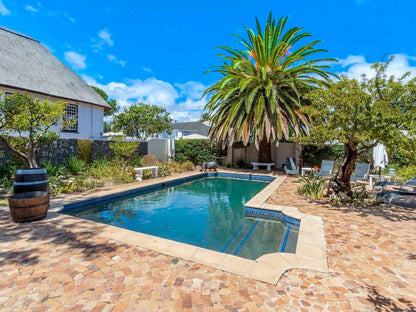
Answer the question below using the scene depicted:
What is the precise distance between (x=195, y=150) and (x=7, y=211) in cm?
1226

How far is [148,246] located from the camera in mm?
3557

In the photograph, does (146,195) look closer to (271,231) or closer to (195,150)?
(271,231)

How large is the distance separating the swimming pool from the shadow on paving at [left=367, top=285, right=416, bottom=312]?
5.23 feet

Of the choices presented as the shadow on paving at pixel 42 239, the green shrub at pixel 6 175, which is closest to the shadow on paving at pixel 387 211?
the shadow on paving at pixel 42 239

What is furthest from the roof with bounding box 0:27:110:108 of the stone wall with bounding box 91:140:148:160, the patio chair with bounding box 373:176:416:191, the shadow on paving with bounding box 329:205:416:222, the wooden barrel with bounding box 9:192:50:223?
the patio chair with bounding box 373:176:416:191

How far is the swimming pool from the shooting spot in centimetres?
443

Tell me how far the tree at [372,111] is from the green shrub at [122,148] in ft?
31.8

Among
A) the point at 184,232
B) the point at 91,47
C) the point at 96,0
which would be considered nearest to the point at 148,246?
the point at 184,232

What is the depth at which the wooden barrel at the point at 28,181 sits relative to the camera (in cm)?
492

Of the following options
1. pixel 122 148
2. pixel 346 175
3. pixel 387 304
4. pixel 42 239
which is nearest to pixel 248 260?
pixel 387 304

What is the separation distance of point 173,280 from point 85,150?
457 inches

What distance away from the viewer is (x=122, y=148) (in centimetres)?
1197

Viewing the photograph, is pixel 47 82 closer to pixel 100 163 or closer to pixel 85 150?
pixel 85 150

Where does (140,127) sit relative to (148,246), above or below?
above
